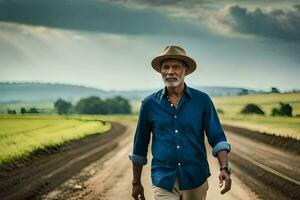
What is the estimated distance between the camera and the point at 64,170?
16797mm

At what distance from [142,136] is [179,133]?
16.8 inches

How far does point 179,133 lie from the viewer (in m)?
A: 5.75

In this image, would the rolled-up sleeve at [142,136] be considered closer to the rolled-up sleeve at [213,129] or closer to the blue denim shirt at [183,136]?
the blue denim shirt at [183,136]

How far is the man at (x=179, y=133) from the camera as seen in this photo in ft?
18.8

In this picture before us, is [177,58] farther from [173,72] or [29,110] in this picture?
[29,110]

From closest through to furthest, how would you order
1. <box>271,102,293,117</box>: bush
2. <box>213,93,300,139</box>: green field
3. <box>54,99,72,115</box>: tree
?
<box>213,93,300,139</box>: green field → <box>271,102,293,117</box>: bush → <box>54,99,72,115</box>: tree

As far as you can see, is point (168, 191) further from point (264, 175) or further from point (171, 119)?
point (264, 175)

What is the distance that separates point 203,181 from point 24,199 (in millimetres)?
6594

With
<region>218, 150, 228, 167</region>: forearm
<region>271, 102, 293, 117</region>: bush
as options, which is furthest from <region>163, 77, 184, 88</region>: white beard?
<region>271, 102, 293, 117</region>: bush

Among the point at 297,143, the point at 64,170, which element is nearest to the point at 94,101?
A: the point at 297,143

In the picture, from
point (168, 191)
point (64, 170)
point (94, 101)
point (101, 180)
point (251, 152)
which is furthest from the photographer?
point (94, 101)

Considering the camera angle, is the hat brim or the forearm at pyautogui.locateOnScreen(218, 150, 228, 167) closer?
the forearm at pyautogui.locateOnScreen(218, 150, 228, 167)

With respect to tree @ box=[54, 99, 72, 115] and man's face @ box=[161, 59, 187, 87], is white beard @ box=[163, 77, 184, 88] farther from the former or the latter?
tree @ box=[54, 99, 72, 115]

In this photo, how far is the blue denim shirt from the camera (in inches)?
225
